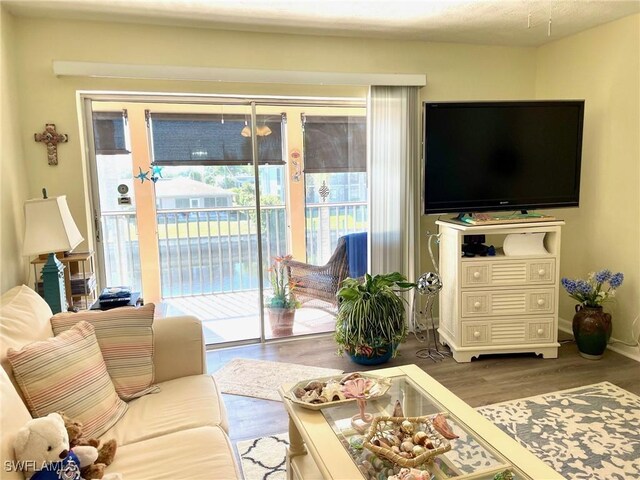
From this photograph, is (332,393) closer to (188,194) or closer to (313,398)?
(313,398)

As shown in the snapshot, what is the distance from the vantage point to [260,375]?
314 centimetres

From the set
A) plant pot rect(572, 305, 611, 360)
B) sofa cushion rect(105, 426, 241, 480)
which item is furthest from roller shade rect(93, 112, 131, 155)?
plant pot rect(572, 305, 611, 360)

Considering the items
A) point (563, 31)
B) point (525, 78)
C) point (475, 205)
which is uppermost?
point (563, 31)

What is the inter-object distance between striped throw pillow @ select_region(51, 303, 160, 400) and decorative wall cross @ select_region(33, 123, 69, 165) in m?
1.49

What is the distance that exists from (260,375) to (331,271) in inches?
45.5

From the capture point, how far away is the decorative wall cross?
3.00 meters

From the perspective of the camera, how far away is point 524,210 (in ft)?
11.3

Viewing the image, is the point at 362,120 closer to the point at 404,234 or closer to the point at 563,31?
the point at 404,234

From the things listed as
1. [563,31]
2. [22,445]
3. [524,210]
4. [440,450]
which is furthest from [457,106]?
[22,445]

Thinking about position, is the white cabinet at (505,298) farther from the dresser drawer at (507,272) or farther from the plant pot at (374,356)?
the plant pot at (374,356)

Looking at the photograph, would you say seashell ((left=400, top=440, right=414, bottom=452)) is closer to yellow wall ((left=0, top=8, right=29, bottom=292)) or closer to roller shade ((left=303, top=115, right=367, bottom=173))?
yellow wall ((left=0, top=8, right=29, bottom=292))

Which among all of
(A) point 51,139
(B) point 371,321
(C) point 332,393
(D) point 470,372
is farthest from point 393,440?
(A) point 51,139

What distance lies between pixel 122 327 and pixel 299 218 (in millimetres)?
2013

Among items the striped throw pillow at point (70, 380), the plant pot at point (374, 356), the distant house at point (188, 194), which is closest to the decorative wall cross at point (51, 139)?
the distant house at point (188, 194)
